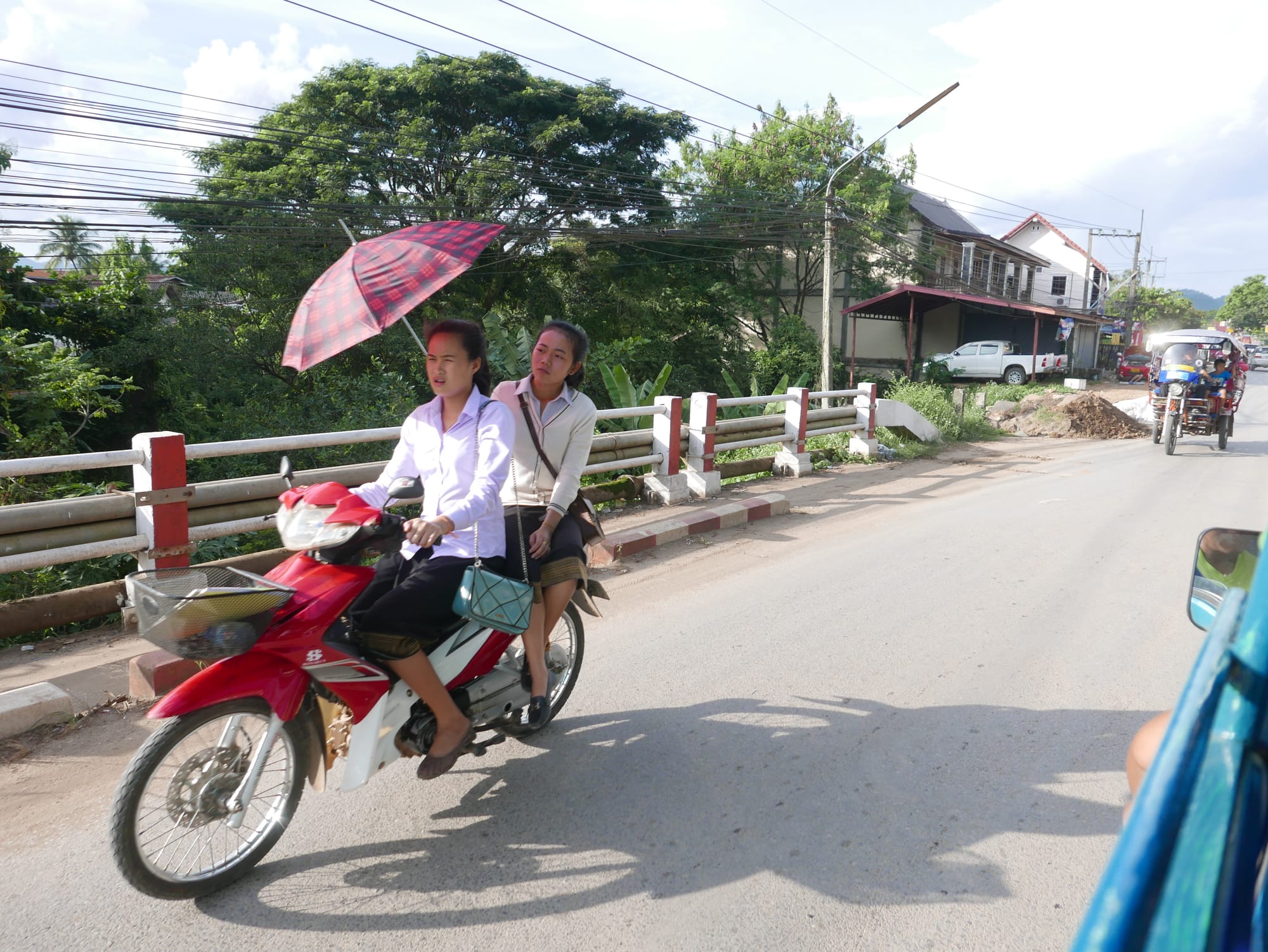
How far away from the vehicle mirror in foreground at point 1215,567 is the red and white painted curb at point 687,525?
5.17 metres

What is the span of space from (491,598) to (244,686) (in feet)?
2.74

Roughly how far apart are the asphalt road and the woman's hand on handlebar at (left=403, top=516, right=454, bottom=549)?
1.13 m

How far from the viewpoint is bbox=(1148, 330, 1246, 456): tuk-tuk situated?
1593cm

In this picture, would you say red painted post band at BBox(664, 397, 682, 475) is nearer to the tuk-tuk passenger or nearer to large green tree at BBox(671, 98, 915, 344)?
the tuk-tuk passenger

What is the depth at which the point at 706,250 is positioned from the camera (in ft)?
94.4

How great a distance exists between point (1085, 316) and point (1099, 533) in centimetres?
3853

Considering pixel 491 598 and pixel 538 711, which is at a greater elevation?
pixel 491 598

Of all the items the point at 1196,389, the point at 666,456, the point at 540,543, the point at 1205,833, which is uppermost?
the point at 1196,389

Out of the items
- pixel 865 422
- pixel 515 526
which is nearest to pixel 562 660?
pixel 515 526

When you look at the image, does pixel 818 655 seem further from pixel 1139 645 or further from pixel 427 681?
pixel 427 681

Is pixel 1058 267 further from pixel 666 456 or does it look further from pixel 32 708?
pixel 32 708

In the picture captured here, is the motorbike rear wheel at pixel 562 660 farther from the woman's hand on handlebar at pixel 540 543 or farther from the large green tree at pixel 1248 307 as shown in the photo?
the large green tree at pixel 1248 307

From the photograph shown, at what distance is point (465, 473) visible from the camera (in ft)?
10.4

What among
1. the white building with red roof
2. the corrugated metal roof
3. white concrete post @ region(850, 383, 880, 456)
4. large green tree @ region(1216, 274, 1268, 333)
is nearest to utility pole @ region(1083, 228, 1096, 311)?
the white building with red roof
